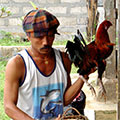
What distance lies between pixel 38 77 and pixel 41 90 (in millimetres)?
107

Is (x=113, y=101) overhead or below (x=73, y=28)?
below

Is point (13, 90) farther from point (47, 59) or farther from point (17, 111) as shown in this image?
point (47, 59)

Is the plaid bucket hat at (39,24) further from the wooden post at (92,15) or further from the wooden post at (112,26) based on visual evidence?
the wooden post at (92,15)

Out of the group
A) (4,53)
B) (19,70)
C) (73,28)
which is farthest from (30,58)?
(73,28)

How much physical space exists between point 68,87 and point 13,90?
507 millimetres

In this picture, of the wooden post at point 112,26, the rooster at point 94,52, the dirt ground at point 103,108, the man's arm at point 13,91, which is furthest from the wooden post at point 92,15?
the man's arm at point 13,91

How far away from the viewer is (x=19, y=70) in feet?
7.41

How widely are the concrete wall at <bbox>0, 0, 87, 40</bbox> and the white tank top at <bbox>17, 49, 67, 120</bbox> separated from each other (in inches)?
261

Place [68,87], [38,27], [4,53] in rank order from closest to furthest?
[38,27], [68,87], [4,53]

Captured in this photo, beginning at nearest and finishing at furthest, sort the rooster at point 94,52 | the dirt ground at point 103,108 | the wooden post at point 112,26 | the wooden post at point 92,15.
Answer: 1. the rooster at point 94,52
2. the wooden post at point 112,26
3. the dirt ground at point 103,108
4. the wooden post at point 92,15

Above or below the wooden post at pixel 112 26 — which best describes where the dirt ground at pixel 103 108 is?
below

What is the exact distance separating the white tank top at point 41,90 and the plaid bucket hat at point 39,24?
0.24m

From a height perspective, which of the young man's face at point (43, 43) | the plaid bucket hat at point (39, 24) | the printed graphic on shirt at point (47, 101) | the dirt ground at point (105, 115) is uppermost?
the plaid bucket hat at point (39, 24)

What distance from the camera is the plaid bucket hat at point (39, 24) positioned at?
220 centimetres
